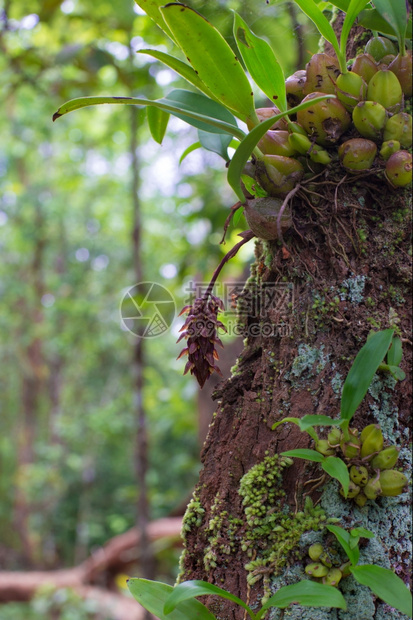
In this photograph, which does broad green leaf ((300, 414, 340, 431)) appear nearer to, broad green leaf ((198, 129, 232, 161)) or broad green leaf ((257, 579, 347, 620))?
broad green leaf ((257, 579, 347, 620))

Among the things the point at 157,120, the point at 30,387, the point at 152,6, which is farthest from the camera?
the point at 30,387

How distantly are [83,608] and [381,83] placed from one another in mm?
4929

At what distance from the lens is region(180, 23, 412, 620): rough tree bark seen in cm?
62

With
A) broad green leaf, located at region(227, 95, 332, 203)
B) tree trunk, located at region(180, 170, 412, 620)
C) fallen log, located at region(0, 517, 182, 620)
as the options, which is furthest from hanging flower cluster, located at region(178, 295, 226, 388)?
fallen log, located at region(0, 517, 182, 620)

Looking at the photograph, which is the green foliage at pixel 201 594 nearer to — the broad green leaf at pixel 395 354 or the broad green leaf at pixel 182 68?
the broad green leaf at pixel 395 354

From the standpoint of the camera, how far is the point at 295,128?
688mm

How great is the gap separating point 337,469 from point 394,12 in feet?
1.95

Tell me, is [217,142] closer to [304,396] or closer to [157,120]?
[157,120]

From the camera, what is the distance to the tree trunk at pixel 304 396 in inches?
24.3

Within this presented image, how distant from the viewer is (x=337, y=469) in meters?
0.56

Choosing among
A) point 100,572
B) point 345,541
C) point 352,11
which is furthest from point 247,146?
point 100,572

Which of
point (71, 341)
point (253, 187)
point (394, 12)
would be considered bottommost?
point (71, 341)

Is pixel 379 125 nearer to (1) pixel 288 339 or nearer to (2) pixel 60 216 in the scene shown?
(1) pixel 288 339

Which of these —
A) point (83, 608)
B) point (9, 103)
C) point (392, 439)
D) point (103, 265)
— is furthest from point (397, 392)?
point (9, 103)
